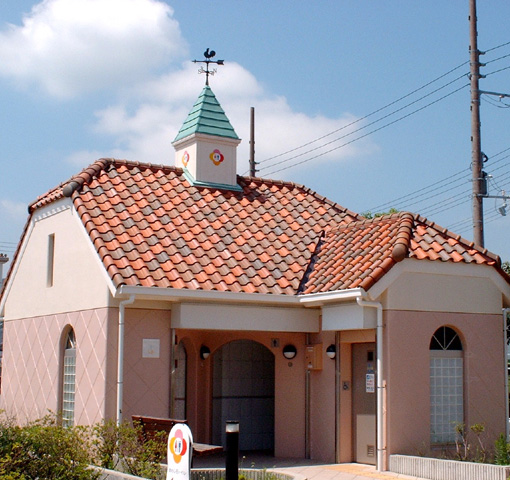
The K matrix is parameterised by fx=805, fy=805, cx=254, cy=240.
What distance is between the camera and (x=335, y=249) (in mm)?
17125

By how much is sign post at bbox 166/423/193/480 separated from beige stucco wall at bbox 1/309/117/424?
A: 484cm

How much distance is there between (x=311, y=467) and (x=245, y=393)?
4.05 metres

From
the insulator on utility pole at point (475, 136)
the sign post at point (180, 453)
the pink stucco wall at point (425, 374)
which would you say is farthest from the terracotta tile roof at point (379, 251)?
the sign post at point (180, 453)

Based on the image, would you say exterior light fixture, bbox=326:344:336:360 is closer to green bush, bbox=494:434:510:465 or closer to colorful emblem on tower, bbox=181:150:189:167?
green bush, bbox=494:434:510:465

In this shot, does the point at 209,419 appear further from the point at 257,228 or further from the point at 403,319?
the point at 403,319

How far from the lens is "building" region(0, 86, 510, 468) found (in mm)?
14609

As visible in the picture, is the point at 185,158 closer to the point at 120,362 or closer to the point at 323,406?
the point at 120,362

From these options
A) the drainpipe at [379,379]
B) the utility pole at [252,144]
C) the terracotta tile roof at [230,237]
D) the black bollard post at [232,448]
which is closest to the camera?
the black bollard post at [232,448]

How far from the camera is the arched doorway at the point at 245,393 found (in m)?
18.3

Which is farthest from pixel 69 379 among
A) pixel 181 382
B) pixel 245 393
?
pixel 245 393

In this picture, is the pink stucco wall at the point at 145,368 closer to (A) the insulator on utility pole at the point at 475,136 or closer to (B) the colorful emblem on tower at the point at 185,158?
(B) the colorful emblem on tower at the point at 185,158

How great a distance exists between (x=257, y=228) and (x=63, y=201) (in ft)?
14.0

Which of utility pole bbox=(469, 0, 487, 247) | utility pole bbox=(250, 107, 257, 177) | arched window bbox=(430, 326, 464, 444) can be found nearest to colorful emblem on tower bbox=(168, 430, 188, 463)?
arched window bbox=(430, 326, 464, 444)

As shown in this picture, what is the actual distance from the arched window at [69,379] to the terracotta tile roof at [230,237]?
2.58 metres
